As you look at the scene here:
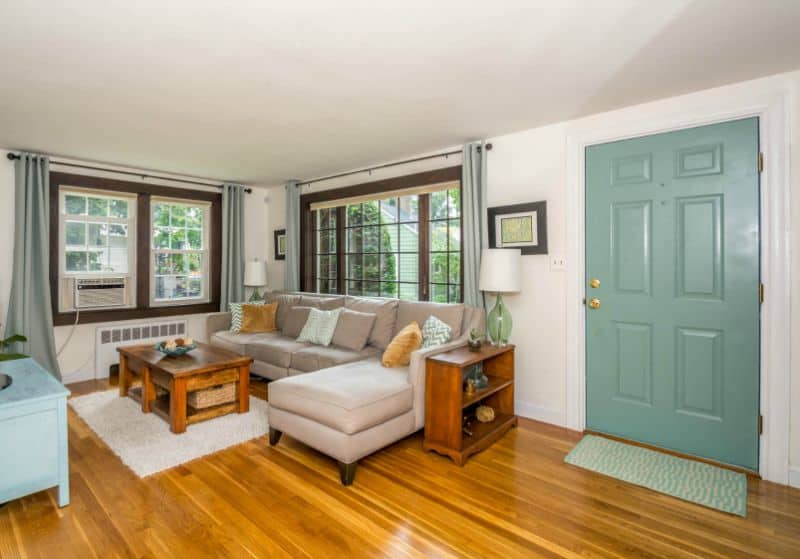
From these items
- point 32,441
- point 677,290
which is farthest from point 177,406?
point 677,290

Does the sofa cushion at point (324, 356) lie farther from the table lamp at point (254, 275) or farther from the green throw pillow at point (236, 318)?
the table lamp at point (254, 275)

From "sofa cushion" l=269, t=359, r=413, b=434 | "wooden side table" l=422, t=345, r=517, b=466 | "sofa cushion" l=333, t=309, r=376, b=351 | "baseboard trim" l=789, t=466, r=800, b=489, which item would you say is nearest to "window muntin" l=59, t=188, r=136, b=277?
"sofa cushion" l=333, t=309, r=376, b=351

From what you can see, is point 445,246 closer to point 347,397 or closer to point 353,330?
Result: point 353,330

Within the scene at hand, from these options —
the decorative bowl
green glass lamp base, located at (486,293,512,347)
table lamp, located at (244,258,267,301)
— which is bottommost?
the decorative bowl

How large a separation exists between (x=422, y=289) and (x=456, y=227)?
0.70 m

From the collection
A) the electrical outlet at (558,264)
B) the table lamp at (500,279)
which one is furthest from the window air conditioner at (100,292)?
the electrical outlet at (558,264)

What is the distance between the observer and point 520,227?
3.43 meters

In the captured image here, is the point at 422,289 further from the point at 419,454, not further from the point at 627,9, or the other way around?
the point at 627,9

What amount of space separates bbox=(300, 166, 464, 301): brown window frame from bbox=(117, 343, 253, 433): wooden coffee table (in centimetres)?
180

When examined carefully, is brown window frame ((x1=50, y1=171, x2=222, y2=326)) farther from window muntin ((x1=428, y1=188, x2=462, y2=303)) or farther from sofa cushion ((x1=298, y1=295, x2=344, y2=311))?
window muntin ((x1=428, y1=188, x2=462, y2=303))

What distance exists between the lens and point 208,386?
3.25 m

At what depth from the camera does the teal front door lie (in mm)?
2531

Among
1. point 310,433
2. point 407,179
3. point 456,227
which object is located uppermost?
point 407,179

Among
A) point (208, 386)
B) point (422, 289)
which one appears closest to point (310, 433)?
point (208, 386)
